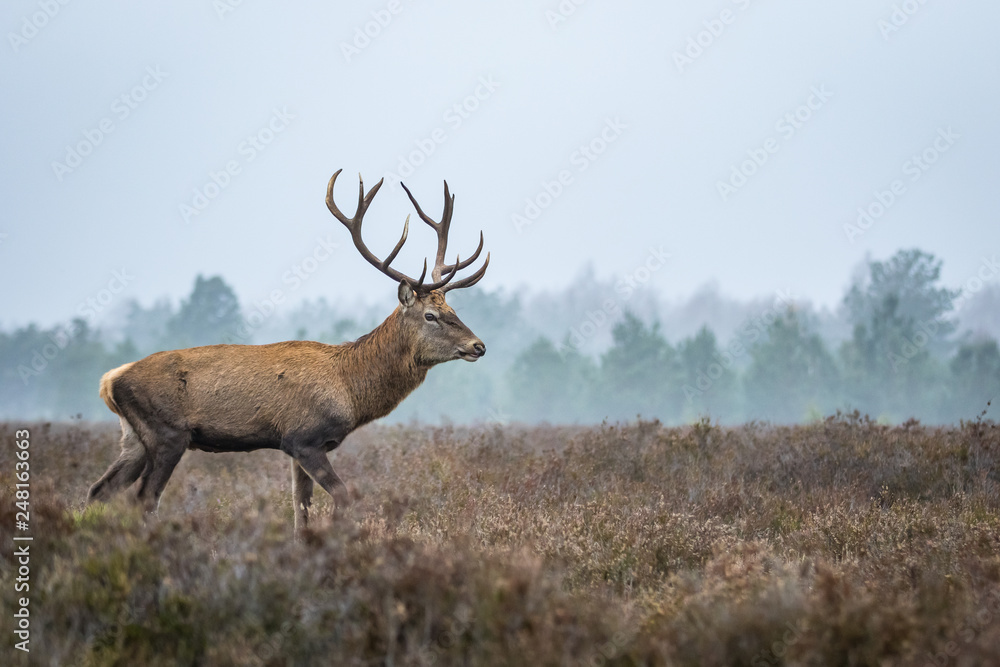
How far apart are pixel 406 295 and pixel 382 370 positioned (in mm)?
703

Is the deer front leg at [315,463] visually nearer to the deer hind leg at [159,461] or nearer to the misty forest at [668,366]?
the deer hind leg at [159,461]

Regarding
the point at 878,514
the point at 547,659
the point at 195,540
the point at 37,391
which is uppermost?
the point at 37,391

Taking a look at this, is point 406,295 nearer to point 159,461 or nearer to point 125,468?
point 159,461

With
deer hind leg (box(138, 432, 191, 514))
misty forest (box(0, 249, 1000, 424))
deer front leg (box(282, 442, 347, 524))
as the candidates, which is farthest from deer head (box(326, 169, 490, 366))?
misty forest (box(0, 249, 1000, 424))

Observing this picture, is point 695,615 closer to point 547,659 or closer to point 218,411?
point 547,659

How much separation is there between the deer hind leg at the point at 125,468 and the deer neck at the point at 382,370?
174 cm

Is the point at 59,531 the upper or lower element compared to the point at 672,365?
lower

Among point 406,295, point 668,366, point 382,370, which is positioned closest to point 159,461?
point 382,370

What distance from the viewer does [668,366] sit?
66.4 meters

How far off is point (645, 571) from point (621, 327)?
62534 millimetres

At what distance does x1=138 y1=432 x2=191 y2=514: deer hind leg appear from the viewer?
6.20 m

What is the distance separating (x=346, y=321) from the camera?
74.1m

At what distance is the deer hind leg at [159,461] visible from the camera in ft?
20.4

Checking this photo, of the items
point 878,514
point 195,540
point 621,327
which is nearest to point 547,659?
point 195,540
